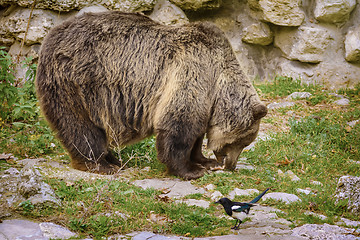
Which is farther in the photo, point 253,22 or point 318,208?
point 253,22

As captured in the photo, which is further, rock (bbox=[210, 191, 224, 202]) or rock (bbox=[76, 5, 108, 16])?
rock (bbox=[76, 5, 108, 16])

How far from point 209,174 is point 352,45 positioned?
5.71 metres

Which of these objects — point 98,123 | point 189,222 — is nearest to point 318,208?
point 189,222

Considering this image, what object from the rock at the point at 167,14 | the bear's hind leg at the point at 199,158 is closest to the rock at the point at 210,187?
the bear's hind leg at the point at 199,158

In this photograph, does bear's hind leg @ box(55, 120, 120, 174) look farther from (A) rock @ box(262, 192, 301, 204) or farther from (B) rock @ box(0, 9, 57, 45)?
(B) rock @ box(0, 9, 57, 45)

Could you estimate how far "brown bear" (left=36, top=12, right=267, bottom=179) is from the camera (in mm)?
5605

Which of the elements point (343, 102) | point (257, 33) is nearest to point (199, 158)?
point (343, 102)

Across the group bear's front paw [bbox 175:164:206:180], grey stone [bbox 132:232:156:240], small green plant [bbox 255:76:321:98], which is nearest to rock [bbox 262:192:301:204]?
bear's front paw [bbox 175:164:206:180]

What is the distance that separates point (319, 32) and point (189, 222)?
23.6 ft

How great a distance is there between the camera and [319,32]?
993 cm

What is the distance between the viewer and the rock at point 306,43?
32.7ft

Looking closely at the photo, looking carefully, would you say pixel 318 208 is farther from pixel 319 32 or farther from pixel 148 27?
pixel 319 32

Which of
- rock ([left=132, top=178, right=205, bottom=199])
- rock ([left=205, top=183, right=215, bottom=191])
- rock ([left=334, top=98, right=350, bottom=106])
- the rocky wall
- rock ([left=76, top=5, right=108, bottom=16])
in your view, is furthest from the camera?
the rocky wall

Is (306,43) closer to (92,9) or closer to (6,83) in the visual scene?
(92,9)
